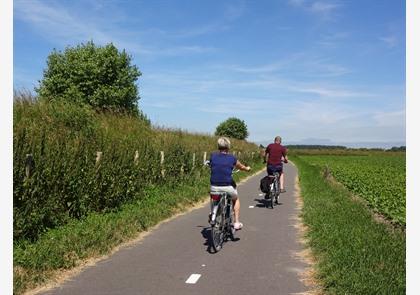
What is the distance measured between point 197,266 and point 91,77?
→ 39.3 meters

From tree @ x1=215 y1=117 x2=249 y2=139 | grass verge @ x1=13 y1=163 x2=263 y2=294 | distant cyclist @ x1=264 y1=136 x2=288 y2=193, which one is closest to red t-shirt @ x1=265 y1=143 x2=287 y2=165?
distant cyclist @ x1=264 y1=136 x2=288 y2=193

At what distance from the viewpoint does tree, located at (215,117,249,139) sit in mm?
113438

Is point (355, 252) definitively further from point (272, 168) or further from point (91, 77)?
point (91, 77)

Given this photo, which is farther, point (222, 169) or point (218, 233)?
point (222, 169)

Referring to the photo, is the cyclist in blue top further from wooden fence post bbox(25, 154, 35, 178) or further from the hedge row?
wooden fence post bbox(25, 154, 35, 178)

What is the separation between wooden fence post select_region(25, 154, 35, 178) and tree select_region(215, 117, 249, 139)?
4104 inches

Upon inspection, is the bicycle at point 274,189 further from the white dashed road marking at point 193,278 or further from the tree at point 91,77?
the tree at point 91,77

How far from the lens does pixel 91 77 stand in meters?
43.9

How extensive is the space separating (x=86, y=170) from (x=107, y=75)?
3631cm

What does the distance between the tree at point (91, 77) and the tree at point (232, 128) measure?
67.5 meters

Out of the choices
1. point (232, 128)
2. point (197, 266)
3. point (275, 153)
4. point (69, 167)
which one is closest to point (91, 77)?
point (275, 153)

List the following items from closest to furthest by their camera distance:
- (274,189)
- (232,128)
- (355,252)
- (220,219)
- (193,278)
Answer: (193,278)
(355,252)
(220,219)
(274,189)
(232,128)
